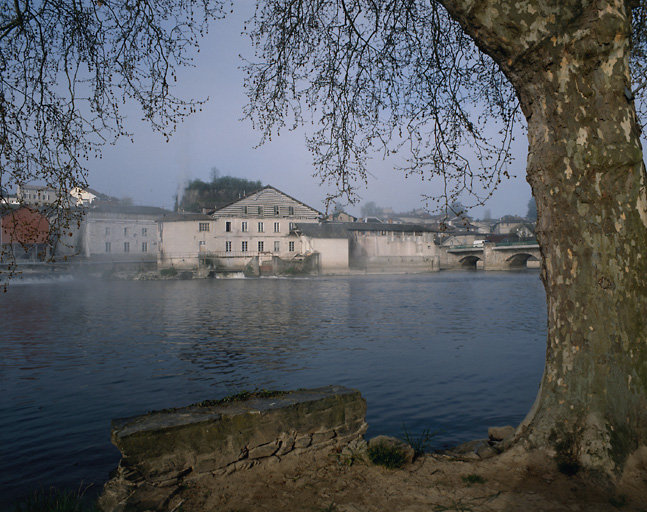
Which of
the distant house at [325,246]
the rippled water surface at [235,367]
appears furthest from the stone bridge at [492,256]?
the rippled water surface at [235,367]

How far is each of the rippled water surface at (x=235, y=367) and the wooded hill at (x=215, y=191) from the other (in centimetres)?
6915

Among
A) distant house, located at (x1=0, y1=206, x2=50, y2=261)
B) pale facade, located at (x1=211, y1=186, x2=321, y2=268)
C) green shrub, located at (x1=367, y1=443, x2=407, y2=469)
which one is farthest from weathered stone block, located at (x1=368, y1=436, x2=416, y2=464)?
pale facade, located at (x1=211, y1=186, x2=321, y2=268)

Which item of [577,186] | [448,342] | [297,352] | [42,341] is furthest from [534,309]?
[577,186]

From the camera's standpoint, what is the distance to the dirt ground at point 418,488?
3.90m

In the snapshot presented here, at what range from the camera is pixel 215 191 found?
99500 mm

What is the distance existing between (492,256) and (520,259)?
786 centimetres

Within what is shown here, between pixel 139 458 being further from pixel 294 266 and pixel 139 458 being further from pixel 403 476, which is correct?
pixel 294 266

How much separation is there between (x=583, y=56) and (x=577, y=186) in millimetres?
1048

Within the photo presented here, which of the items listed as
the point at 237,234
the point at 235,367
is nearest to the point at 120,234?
the point at 237,234

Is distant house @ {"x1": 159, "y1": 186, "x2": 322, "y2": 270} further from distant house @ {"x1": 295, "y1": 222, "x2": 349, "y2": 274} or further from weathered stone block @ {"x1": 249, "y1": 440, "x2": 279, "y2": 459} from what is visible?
weathered stone block @ {"x1": 249, "y1": 440, "x2": 279, "y2": 459}

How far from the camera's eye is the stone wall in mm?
3986

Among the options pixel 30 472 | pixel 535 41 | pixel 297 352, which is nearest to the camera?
pixel 535 41

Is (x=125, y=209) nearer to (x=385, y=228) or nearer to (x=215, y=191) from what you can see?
(x=215, y=191)

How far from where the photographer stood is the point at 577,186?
4324 millimetres
